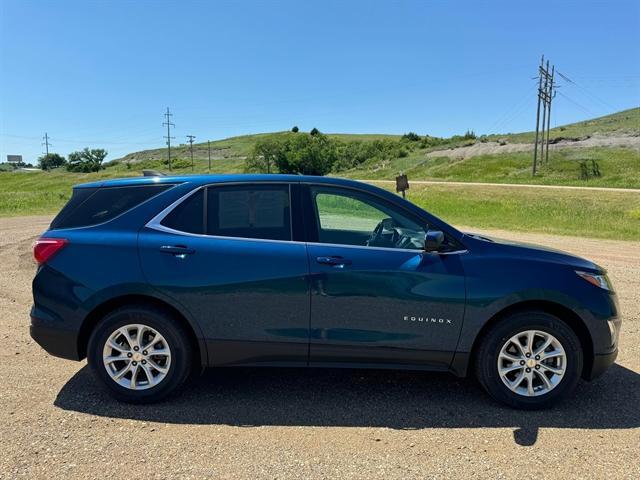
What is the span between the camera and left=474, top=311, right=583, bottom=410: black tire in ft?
11.5

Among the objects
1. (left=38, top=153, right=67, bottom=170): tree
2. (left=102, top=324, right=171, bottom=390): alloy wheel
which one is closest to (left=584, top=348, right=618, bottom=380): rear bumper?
(left=102, top=324, right=171, bottom=390): alloy wheel

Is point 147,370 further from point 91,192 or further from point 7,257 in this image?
point 7,257

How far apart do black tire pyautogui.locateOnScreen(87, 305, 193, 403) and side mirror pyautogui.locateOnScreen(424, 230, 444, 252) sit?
191cm

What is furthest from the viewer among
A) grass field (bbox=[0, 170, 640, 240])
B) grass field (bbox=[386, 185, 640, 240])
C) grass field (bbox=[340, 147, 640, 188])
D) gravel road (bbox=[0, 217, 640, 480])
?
grass field (bbox=[340, 147, 640, 188])

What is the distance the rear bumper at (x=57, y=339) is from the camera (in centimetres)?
357

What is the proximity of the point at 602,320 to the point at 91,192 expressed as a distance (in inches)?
159

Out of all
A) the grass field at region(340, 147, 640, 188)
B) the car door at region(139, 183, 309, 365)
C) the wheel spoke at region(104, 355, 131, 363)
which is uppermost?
the grass field at region(340, 147, 640, 188)

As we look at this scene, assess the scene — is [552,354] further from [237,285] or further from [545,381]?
[237,285]

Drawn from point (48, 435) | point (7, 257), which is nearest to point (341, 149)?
point (7, 257)

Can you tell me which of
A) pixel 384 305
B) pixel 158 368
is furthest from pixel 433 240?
pixel 158 368

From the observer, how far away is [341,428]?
3.28m

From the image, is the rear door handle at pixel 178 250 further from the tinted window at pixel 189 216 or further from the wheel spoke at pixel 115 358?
the wheel spoke at pixel 115 358

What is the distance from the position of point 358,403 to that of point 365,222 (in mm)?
1440

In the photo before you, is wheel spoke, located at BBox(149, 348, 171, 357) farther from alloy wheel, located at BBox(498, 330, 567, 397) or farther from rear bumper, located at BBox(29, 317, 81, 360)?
alloy wheel, located at BBox(498, 330, 567, 397)
